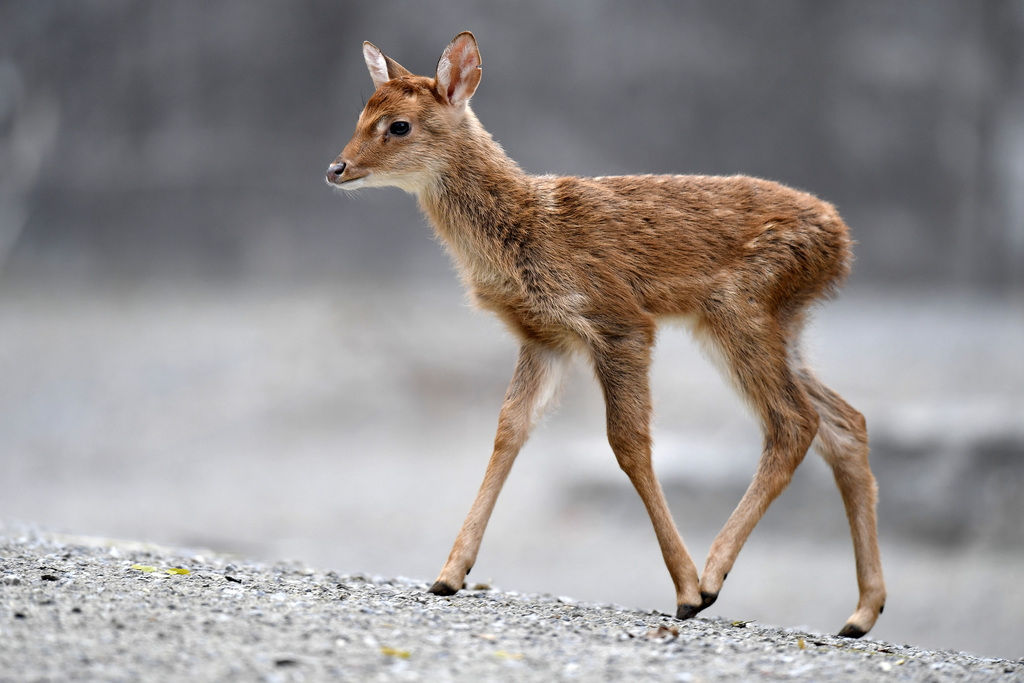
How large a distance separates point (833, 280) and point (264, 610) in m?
3.58

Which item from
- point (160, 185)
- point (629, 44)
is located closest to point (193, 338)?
point (160, 185)

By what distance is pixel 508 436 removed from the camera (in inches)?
211

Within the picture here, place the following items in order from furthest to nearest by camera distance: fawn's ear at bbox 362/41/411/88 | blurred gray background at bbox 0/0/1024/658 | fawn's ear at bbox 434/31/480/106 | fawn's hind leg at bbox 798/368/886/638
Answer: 1. blurred gray background at bbox 0/0/1024/658
2. fawn's ear at bbox 362/41/411/88
3. fawn's hind leg at bbox 798/368/886/638
4. fawn's ear at bbox 434/31/480/106

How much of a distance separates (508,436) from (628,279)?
1.07 m

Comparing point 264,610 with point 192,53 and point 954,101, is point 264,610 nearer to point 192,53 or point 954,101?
point 192,53

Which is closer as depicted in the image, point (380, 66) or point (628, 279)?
point (628, 279)

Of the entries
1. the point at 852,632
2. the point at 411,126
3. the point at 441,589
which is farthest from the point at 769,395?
the point at 411,126

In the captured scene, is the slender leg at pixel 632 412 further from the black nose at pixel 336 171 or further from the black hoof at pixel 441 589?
the black nose at pixel 336 171

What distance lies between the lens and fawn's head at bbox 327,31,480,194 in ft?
17.0

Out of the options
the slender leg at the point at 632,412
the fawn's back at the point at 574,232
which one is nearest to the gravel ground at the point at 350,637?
the slender leg at the point at 632,412

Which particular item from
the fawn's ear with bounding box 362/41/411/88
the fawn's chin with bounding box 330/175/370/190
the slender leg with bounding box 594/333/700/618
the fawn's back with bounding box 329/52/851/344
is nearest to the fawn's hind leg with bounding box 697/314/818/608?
the fawn's back with bounding box 329/52/851/344

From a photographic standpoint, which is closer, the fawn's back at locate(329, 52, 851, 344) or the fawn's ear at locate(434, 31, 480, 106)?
the fawn's back at locate(329, 52, 851, 344)

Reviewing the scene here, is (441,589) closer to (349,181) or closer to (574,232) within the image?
(574,232)

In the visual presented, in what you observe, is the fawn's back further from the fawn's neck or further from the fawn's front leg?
the fawn's front leg
